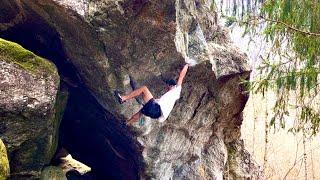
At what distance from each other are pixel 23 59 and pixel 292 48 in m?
3.93

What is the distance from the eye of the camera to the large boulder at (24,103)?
571 centimetres

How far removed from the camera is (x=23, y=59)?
597 centimetres

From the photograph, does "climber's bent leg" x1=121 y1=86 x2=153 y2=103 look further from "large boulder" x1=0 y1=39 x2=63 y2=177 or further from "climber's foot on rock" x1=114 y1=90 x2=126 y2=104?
"large boulder" x1=0 y1=39 x2=63 y2=177

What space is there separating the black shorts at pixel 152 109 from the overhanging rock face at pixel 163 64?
60 cm

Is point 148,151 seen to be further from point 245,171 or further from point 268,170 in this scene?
point 268,170

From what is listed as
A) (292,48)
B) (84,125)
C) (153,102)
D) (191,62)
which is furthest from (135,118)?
(292,48)

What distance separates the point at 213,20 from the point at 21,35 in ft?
14.0

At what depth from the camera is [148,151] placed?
7.87 m

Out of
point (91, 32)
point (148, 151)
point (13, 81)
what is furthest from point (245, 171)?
point (13, 81)

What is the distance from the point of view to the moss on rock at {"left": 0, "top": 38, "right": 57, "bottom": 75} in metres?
5.77

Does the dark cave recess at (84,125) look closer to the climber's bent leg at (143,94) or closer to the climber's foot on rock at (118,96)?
the climber's foot on rock at (118,96)

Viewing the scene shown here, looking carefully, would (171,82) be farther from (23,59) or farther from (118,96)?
(23,59)

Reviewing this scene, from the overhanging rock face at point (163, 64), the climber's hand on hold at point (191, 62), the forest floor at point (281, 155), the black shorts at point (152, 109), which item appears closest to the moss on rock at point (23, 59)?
the overhanging rock face at point (163, 64)

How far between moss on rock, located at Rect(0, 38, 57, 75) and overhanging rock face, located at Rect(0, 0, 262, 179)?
871mm
